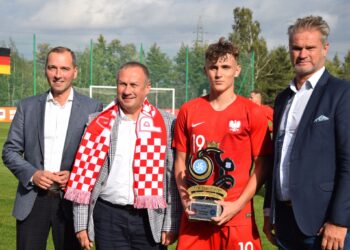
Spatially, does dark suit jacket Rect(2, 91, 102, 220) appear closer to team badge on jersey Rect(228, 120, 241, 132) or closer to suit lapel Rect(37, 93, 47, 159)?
suit lapel Rect(37, 93, 47, 159)

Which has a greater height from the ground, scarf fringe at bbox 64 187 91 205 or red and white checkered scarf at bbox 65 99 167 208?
red and white checkered scarf at bbox 65 99 167 208

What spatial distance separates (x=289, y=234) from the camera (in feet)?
11.7

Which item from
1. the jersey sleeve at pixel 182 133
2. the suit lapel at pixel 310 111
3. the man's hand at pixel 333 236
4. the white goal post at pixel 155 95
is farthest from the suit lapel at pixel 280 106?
the white goal post at pixel 155 95

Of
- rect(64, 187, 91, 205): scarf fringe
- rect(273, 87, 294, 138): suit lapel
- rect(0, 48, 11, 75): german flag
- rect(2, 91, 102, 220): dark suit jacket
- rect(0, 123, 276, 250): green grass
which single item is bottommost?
rect(0, 123, 276, 250): green grass

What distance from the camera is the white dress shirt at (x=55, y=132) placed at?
4.34m

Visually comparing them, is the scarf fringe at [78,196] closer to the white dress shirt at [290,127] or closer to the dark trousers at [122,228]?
the dark trousers at [122,228]

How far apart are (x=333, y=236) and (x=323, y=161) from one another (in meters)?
0.45

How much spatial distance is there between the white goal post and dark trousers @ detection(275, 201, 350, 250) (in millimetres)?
26070


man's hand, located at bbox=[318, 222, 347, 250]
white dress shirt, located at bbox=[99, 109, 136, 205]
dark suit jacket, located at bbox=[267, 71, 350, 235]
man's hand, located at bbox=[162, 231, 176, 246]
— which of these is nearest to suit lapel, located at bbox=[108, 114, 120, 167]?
white dress shirt, located at bbox=[99, 109, 136, 205]

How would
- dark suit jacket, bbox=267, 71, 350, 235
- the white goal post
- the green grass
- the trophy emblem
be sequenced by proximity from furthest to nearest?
1. the white goal post
2. the green grass
3. the trophy emblem
4. dark suit jacket, bbox=267, 71, 350, 235

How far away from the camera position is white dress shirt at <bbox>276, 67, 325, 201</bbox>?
3.52 meters

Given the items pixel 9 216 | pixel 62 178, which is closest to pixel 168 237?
pixel 62 178

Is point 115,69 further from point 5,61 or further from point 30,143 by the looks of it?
point 30,143

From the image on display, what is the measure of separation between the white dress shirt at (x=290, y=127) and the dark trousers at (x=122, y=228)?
3.59 ft
